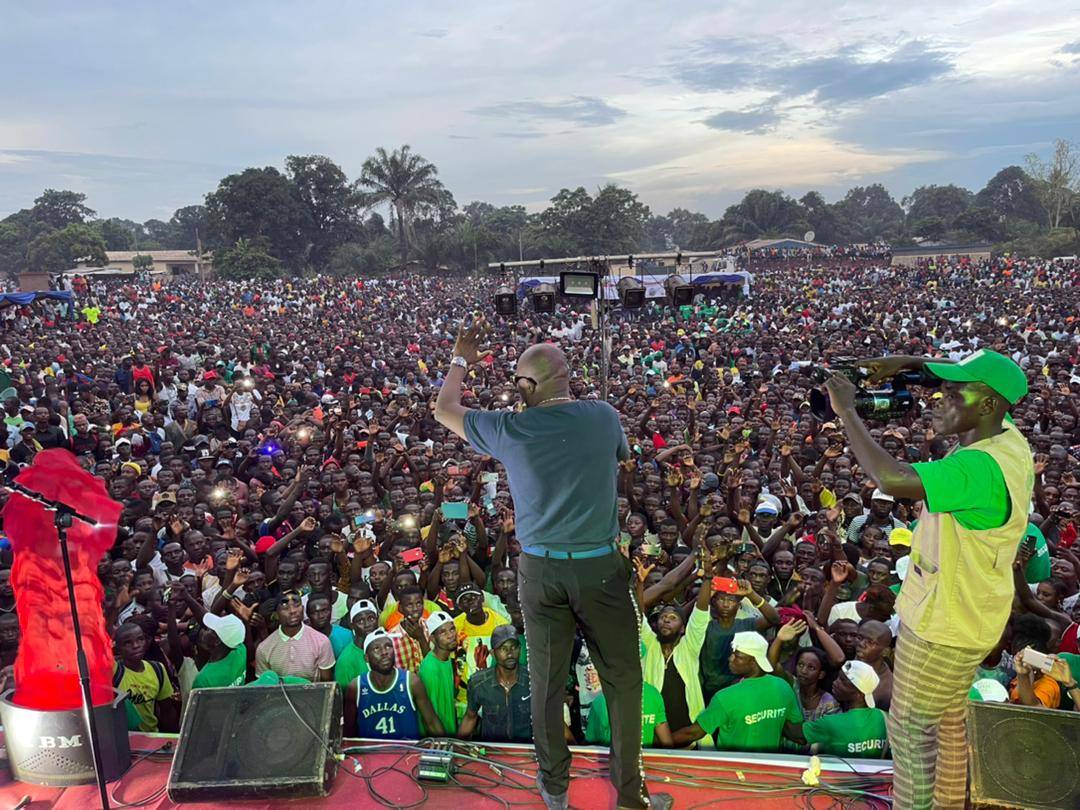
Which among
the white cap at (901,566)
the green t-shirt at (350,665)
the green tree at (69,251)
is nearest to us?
the green t-shirt at (350,665)

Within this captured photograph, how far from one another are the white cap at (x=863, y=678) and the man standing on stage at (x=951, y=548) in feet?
2.98

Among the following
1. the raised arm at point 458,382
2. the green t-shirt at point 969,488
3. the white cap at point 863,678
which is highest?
the raised arm at point 458,382

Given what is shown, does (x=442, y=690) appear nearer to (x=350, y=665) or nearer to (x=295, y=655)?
(x=350, y=665)

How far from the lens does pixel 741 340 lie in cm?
1441

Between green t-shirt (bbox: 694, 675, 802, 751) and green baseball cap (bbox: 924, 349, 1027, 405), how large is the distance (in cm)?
169

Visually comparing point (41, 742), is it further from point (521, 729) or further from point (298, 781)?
point (521, 729)

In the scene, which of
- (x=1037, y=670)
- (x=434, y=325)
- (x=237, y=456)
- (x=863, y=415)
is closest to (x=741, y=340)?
(x=434, y=325)

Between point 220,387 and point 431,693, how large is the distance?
7.96 meters

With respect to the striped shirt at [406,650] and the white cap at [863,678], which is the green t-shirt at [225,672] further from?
the white cap at [863,678]

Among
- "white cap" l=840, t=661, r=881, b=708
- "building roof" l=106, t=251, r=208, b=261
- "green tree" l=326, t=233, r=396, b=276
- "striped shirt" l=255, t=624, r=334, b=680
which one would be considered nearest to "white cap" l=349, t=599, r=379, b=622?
"striped shirt" l=255, t=624, r=334, b=680

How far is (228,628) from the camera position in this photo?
11.9 feet

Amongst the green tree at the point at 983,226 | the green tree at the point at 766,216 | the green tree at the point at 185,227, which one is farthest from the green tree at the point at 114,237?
the green tree at the point at 983,226

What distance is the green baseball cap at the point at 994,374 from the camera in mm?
1799

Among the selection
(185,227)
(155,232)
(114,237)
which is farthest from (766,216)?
(155,232)
